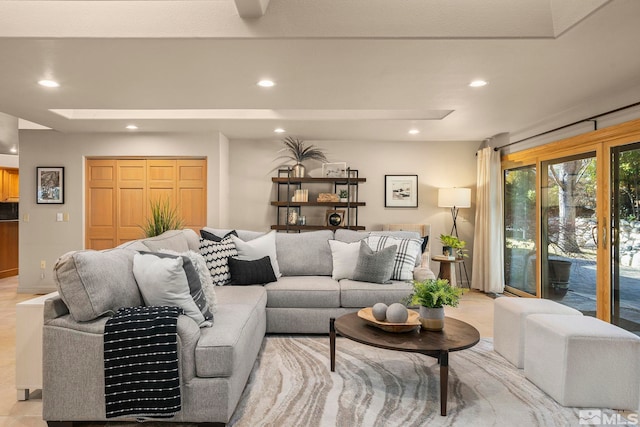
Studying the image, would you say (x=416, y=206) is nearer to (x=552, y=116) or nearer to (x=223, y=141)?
(x=552, y=116)

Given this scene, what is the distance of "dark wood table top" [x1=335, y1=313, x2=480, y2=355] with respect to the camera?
237 cm

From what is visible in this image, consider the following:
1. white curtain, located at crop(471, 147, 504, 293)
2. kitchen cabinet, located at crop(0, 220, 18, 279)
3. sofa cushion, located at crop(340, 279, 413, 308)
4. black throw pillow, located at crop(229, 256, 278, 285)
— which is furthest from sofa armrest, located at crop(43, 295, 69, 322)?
kitchen cabinet, located at crop(0, 220, 18, 279)

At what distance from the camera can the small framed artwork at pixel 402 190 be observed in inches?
247

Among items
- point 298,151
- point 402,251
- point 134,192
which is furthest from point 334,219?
point 134,192

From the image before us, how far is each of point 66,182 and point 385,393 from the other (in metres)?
5.39

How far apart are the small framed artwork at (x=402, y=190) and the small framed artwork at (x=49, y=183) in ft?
15.6

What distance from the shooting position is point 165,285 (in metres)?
2.30

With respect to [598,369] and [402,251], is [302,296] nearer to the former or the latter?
[402,251]

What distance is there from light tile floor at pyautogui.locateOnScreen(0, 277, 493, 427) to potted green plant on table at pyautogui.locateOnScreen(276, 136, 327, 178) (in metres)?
2.84

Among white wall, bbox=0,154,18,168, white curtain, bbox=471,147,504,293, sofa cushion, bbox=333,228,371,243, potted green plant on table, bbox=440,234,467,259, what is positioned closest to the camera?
sofa cushion, bbox=333,228,371,243

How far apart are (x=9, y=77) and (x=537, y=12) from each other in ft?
12.8

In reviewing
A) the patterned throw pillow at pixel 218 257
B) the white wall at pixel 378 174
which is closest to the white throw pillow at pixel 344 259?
the patterned throw pillow at pixel 218 257

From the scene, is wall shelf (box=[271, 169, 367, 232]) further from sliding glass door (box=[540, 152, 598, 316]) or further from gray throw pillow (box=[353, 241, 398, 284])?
sliding glass door (box=[540, 152, 598, 316])

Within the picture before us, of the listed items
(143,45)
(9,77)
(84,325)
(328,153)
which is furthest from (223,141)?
(84,325)
